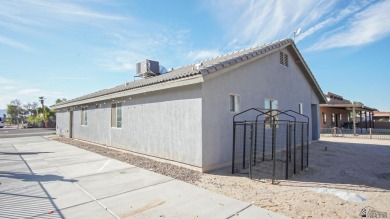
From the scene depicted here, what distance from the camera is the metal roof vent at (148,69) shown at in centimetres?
1623

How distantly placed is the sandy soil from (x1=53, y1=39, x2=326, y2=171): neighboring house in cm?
128

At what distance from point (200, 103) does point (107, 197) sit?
3.71m

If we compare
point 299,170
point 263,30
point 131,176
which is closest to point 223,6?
point 263,30

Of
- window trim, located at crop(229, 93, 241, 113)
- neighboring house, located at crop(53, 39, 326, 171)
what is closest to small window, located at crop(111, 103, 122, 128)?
neighboring house, located at crop(53, 39, 326, 171)

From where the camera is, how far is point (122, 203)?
15.1 ft

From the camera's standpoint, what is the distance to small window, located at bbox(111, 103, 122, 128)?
11767mm

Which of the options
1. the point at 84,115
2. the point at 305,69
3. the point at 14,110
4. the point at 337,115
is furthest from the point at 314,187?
the point at 14,110

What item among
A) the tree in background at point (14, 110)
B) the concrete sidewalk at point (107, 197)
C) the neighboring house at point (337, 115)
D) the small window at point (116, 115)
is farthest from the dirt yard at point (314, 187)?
the tree in background at point (14, 110)

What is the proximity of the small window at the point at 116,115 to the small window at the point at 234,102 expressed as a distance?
633cm

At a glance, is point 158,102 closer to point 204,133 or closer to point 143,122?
point 143,122

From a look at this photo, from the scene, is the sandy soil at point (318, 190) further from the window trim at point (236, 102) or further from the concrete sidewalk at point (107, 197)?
the window trim at point (236, 102)

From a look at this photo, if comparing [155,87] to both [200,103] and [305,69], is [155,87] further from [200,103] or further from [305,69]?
[305,69]

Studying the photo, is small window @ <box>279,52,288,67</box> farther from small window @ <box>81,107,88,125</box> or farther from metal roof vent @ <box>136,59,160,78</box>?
small window @ <box>81,107,88,125</box>

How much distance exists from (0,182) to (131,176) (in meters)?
3.51
